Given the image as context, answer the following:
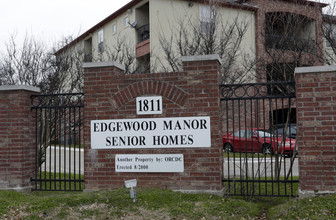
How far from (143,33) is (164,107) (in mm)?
15514

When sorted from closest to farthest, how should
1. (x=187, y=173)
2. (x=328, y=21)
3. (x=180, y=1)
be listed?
(x=187, y=173) → (x=328, y=21) → (x=180, y=1)

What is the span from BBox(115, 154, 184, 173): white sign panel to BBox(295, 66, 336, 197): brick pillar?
6.55ft

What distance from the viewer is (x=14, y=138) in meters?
7.16

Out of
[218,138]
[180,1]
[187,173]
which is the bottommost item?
[187,173]

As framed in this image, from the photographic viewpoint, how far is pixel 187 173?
6.34 meters

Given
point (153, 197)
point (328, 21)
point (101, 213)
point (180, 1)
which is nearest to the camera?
point (101, 213)

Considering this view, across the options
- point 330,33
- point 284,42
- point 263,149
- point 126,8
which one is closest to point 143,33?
point 126,8

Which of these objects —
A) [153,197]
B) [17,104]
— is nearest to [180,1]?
[17,104]

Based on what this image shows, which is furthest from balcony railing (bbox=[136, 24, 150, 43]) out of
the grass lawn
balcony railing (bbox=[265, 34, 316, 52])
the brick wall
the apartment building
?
the grass lawn

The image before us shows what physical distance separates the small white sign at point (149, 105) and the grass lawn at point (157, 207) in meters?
1.33

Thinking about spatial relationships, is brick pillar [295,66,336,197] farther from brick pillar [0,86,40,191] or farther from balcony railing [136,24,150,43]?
balcony railing [136,24,150,43]

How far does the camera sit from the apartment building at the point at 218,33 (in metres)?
10.4

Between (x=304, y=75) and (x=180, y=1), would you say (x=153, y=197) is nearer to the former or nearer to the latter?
(x=304, y=75)

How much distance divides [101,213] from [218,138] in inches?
87.6
